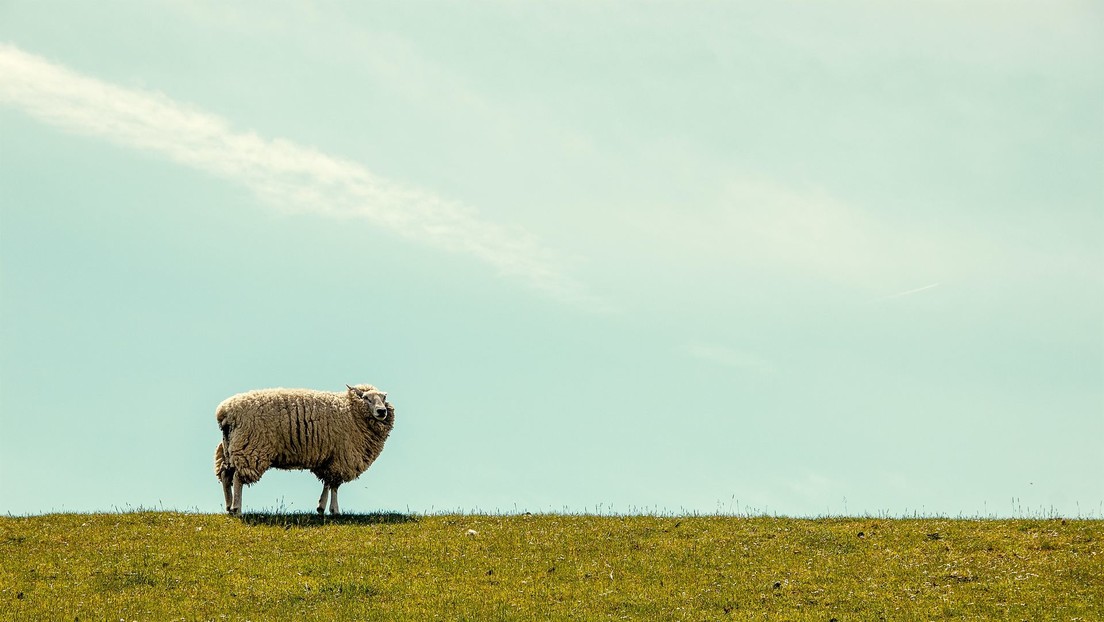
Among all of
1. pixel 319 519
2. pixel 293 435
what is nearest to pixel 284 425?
pixel 293 435

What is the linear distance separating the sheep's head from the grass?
3.68 m

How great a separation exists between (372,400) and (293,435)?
2.43m

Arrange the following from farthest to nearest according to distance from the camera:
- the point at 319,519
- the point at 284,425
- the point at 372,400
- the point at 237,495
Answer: the point at 372,400
the point at 284,425
the point at 237,495
the point at 319,519

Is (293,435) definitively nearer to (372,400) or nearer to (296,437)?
(296,437)

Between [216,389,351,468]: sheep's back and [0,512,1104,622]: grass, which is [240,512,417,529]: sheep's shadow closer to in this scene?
[0,512,1104,622]: grass

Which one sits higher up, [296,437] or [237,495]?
[296,437]

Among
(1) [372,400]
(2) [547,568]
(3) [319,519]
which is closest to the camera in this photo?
(2) [547,568]

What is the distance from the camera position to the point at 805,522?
2744 cm

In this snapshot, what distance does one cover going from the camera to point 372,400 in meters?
31.9

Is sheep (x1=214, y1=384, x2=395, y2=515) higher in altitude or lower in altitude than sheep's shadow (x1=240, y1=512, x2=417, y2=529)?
higher

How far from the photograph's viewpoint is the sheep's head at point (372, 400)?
31672 millimetres

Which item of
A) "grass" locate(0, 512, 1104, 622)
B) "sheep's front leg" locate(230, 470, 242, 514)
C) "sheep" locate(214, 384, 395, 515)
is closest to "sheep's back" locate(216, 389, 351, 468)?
"sheep" locate(214, 384, 395, 515)

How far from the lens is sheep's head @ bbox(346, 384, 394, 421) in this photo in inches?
1247

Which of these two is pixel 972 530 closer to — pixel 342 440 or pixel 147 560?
pixel 342 440
